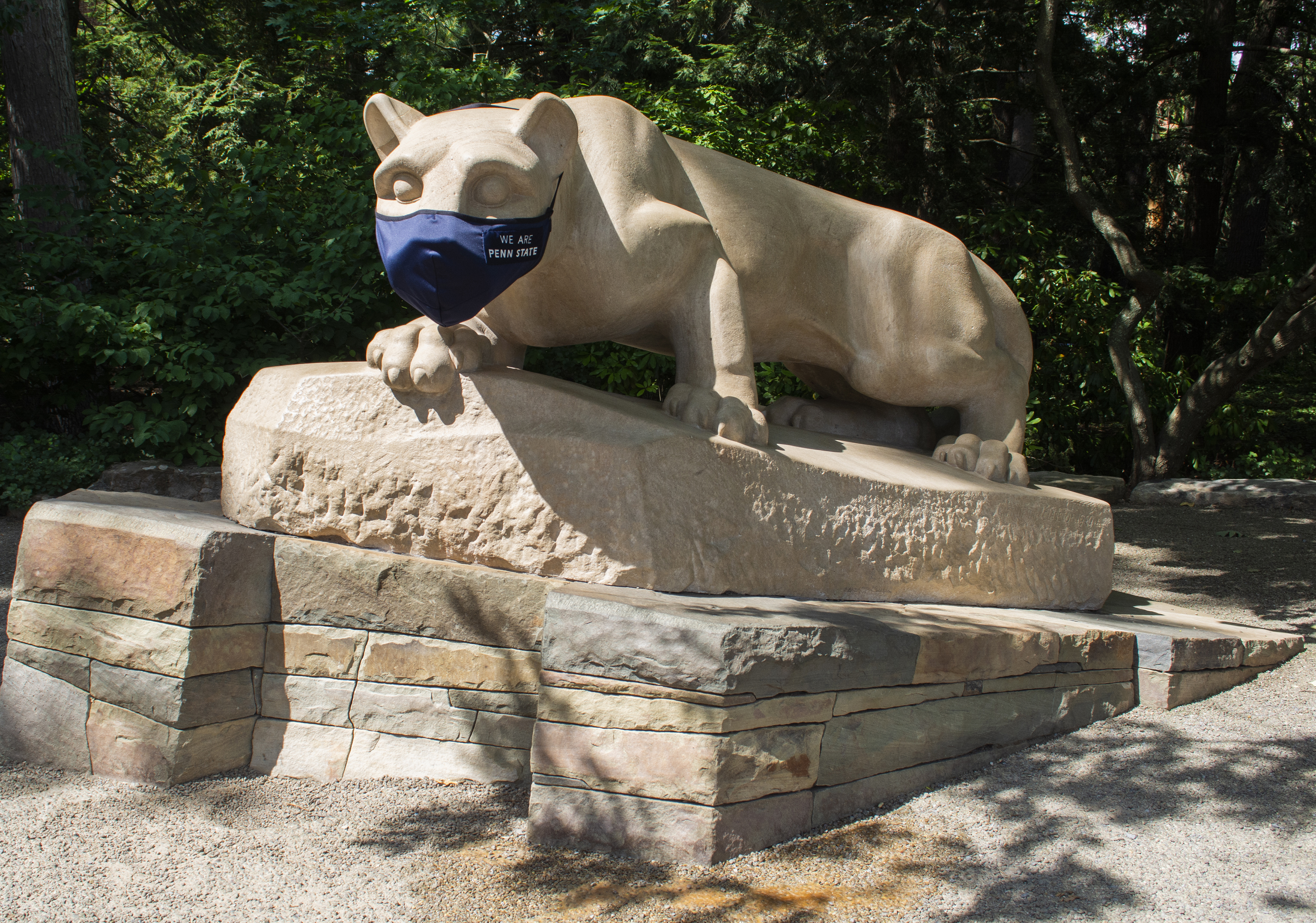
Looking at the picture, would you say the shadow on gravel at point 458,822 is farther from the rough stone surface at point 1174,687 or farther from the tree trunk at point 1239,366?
the tree trunk at point 1239,366

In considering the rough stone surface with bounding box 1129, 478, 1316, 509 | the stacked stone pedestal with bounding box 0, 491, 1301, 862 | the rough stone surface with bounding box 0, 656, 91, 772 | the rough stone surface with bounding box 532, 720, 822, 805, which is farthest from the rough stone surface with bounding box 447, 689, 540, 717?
the rough stone surface with bounding box 1129, 478, 1316, 509

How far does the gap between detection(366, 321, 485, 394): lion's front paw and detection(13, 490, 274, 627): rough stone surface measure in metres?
0.58

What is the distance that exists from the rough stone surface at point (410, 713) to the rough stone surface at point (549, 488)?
37 centimetres

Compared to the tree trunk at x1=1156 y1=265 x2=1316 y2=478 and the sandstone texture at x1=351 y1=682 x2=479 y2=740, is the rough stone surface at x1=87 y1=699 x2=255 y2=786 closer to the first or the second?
the sandstone texture at x1=351 y1=682 x2=479 y2=740

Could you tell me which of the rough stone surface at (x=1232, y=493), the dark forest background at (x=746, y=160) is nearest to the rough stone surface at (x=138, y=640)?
the dark forest background at (x=746, y=160)

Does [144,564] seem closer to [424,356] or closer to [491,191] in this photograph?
[424,356]

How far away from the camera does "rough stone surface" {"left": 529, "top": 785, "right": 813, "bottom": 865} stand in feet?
7.07

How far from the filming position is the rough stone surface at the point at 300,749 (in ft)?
8.50

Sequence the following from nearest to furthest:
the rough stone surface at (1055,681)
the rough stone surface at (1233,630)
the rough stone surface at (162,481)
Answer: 1. the rough stone surface at (1055,681)
2. the rough stone surface at (1233,630)
3. the rough stone surface at (162,481)

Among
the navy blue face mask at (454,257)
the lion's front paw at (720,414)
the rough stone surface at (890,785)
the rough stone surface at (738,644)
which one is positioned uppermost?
the navy blue face mask at (454,257)

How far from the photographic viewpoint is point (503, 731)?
255 centimetres

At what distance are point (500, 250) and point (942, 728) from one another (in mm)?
1772

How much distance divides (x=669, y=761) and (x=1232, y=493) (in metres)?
8.23

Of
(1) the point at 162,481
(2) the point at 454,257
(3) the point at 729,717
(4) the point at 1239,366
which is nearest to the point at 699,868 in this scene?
(3) the point at 729,717
